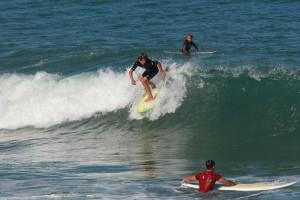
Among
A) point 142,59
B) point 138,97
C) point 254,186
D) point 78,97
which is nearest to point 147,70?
point 142,59

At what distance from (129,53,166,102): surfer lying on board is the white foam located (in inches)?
26.3

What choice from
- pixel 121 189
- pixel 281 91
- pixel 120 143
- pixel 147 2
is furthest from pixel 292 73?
pixel 147 2

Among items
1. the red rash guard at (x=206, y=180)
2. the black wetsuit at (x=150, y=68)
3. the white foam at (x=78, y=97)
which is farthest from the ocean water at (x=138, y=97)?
the black wetsuit at (x=150, y=68)

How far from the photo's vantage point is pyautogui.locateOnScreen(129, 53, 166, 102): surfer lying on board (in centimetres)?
2062

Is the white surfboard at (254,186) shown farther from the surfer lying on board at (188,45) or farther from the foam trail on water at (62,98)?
the surfer lying on board at (188,45)

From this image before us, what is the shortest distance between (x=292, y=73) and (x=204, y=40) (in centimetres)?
683

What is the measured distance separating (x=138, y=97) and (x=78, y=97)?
2.42 m

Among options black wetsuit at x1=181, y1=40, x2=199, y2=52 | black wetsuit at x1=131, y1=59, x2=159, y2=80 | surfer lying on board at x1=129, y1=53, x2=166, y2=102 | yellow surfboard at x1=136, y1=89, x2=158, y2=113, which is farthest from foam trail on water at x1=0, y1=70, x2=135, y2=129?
black wetsuit at x1=181, y1=40, x2=199, y2=52

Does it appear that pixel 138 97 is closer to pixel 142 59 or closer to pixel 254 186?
pixel 142 59

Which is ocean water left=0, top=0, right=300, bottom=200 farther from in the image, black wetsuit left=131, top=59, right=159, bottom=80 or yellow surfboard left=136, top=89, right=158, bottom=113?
black wetsuit left=131, top=59, right=159, bottom=80

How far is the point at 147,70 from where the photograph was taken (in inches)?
827

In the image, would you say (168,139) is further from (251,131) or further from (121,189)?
(121,189)

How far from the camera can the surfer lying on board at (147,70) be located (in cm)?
2062

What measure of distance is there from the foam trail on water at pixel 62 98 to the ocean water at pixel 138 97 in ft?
0.14
